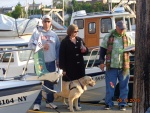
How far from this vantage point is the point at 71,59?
7.47 m

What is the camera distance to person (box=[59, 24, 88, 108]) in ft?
24.2

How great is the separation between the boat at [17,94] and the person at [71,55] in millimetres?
925

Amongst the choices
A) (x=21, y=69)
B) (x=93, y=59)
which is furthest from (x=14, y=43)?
(x=93, y=59)

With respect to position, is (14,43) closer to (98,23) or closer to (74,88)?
(74,88)

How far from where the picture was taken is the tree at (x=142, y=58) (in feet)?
15.1

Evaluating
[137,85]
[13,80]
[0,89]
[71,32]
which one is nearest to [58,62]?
[71,32]

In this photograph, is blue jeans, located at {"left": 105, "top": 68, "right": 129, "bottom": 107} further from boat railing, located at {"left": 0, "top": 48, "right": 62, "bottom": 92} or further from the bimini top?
the bimini top

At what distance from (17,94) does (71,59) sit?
4.88 feet

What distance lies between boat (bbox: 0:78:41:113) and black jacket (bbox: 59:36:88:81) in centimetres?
92

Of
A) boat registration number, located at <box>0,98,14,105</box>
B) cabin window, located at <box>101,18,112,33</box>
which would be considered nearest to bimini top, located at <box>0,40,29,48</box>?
boat registration number, located at <box>0,98,14,105</box>

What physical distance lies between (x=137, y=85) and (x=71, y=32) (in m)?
2.82

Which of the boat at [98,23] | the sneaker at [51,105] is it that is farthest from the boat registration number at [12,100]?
the boat at [98,23]

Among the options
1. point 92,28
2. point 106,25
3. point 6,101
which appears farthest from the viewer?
point 92,28

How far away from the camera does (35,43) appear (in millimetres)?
7074
